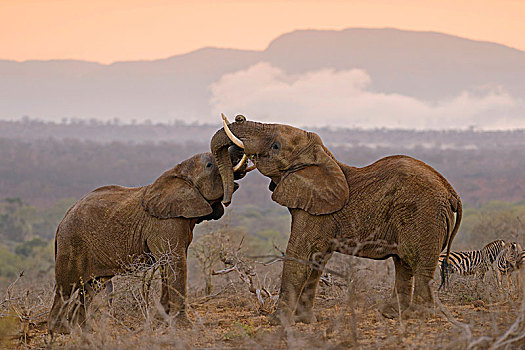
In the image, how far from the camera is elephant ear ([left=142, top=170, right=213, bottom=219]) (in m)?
9.38

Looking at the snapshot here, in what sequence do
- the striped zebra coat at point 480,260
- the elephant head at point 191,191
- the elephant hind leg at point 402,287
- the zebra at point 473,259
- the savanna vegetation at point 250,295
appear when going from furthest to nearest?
the zebra at point 473,259 < the striped zebra coat at point 480,260 < the elephant head at point 191,191 < the elephant hind leg at point 402,287 < the savanna vegetation at point 250,295

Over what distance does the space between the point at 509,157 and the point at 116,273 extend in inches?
3847

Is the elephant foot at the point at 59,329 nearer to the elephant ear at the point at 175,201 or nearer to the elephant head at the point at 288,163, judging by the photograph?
the elephant ear at the point at 175,201

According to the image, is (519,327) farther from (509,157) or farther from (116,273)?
(509,157)

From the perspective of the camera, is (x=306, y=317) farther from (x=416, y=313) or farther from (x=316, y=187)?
(x=316, y=187)

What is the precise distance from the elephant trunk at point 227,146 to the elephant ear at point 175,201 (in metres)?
0.35

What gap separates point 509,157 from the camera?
329 feet

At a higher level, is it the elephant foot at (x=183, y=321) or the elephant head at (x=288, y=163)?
the elephant head at (x=288, y=163)

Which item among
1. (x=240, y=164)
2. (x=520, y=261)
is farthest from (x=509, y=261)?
(x=240, y=164)

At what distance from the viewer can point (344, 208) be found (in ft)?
29.5

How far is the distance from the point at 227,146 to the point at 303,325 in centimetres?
253

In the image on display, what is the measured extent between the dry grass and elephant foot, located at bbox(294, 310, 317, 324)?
0.13 metres

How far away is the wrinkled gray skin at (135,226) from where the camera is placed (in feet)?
30.8

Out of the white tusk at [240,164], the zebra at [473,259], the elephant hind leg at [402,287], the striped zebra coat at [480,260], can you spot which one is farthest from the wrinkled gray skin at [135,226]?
the zebra at [473,259]
